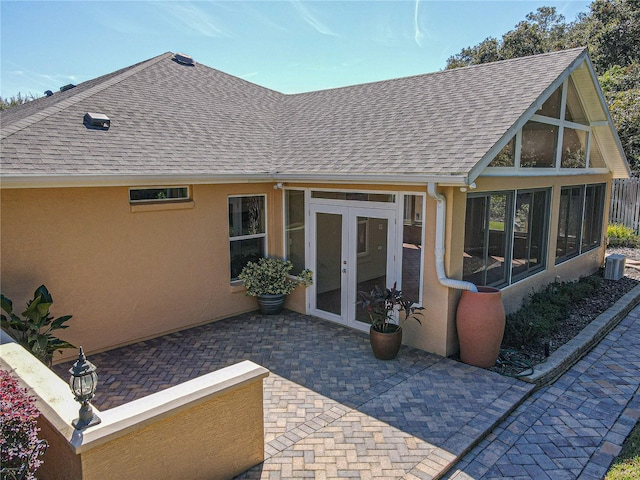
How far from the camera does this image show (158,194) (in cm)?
829

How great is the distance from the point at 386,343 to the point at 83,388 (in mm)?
4957

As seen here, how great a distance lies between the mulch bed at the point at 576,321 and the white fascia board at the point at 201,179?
3227mm

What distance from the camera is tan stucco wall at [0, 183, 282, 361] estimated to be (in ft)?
22.2

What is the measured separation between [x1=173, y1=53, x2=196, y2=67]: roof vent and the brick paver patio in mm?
8492

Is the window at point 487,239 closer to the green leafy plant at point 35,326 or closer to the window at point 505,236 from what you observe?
the window at point 505,236

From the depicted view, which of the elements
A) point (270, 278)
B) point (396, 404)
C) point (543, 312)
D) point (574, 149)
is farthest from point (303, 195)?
point (574, 149)

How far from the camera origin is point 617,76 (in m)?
25.4

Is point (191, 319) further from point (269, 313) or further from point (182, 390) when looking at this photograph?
point (182, 390)

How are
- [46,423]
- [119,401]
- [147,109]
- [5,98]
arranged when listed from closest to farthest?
[46,423]
[119,401]
[147,109]
[5,98]

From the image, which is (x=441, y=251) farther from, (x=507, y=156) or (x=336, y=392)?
(x=336, y=392)

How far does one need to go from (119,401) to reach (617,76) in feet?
99.9

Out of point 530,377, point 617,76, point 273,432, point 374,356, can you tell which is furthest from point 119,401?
point 617,76

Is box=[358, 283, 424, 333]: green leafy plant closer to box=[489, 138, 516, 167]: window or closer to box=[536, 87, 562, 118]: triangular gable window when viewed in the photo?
box=[489, 138, 516, 167]: window

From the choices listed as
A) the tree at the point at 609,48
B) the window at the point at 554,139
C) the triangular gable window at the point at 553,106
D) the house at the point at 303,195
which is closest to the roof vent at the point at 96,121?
the house at the point at 303,195
